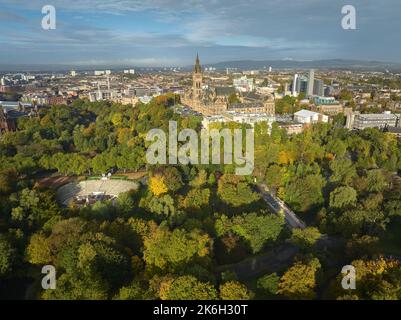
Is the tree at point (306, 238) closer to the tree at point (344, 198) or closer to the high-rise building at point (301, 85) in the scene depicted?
the tree at point (344, 198)

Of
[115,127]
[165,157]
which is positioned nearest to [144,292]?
[165,157]

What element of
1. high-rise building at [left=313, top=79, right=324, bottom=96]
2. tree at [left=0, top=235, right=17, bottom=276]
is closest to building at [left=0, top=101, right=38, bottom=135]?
tree at [left=0, top=235, right=17, bottom=276]

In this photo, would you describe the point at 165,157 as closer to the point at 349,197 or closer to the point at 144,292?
the point at 349,197

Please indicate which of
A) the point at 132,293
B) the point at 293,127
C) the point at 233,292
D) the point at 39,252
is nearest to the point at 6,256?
the point at 39,252

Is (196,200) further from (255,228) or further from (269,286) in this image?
(269,286)

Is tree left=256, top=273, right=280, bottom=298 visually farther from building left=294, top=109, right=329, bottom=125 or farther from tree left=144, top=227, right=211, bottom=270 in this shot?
building left=294, top=109, right=329, bottom=125

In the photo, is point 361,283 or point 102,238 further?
point 102,238
